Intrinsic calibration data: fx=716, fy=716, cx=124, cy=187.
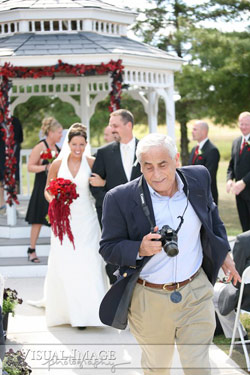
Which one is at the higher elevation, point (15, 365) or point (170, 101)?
point (170, 101)

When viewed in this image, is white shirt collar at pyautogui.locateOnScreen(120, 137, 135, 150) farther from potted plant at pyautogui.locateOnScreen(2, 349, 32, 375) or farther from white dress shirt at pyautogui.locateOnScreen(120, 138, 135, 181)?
potted plant at pyautogui.locateOnScreen(2, 349, 32, 375)

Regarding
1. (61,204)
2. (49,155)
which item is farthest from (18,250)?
(61,204)

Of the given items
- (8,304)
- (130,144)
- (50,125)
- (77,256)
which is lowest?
(8,304)

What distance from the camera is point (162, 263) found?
175 inches

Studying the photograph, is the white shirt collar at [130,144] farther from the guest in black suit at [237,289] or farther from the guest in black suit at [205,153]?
the guest in black suit at [205,153]

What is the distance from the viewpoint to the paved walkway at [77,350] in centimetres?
625

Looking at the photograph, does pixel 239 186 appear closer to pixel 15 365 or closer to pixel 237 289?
pixel 237 289

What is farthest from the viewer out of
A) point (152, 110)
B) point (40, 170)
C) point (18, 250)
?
point (152, 110)

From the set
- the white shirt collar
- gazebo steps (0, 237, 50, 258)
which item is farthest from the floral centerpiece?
gazebo steps (0, 237, 50, 258)

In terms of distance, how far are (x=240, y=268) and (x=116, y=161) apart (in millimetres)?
1975

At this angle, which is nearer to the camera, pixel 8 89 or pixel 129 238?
pixel 129 238

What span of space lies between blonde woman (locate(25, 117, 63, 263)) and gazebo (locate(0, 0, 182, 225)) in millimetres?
2130

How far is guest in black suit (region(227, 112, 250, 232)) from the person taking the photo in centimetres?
1131

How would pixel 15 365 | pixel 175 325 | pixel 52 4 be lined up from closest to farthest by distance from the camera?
1. pixel 175 325
2. pixel 15 365
3. pixel 52 4
